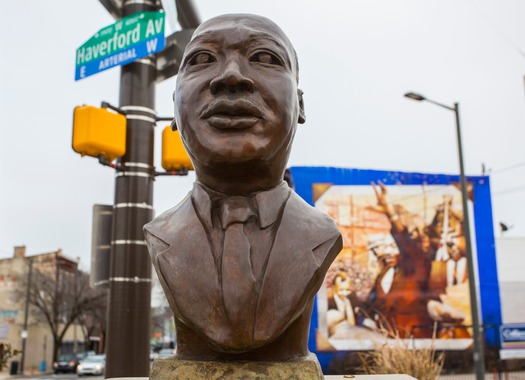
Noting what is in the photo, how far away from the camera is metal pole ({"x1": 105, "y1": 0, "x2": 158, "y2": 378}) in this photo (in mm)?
5367

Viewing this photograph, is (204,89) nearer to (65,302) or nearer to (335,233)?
(335,233)

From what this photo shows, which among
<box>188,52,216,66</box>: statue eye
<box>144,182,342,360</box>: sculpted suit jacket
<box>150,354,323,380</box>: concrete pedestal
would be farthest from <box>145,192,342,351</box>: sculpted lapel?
<box>188,52,216,66</box>: statue eye

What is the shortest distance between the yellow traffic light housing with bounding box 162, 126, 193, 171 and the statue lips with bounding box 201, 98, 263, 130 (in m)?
2.89

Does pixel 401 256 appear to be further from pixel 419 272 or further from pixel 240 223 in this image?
pixel 240 223

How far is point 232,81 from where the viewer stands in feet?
8.20

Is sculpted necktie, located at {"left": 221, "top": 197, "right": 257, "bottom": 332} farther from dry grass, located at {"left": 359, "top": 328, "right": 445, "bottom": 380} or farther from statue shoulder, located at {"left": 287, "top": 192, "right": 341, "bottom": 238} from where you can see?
dry grass, located at {"left": 359, "top": 328, "right": 445, "bottom": 380}

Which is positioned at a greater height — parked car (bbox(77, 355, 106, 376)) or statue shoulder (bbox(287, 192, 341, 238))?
statue shoulder (bbox(287, 192, 341, 238))

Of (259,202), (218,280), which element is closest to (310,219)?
(259,202)

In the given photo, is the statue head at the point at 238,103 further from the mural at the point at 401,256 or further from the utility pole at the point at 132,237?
the mural at the point at 401,256

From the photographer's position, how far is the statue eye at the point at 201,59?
8.77 feet

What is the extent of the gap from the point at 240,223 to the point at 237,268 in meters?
0.25

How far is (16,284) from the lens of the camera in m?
36.4

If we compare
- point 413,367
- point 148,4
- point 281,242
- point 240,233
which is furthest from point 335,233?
point 413,367

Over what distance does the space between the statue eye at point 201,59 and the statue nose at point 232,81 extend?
0.48 feet
